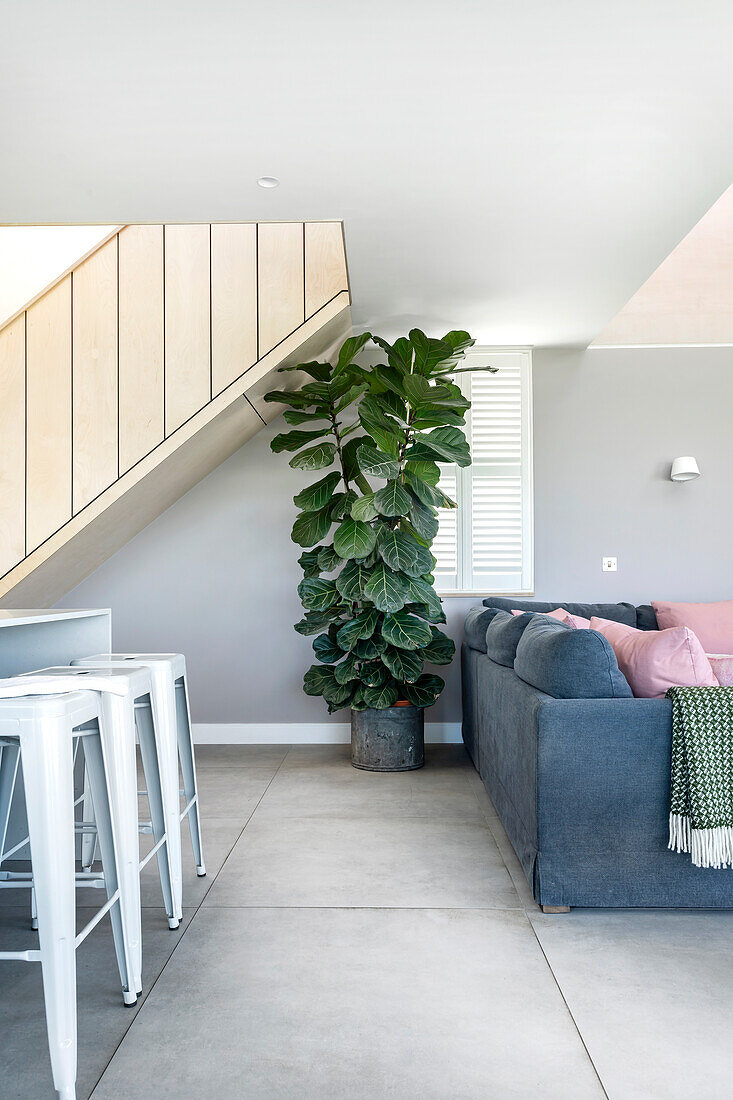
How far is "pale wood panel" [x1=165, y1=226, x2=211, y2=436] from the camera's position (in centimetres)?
379

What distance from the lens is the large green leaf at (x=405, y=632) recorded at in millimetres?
3990

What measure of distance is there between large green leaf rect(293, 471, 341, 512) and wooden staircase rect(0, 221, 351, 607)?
2.03 ft

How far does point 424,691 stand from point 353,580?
69 centimetres

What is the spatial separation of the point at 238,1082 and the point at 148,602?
3642 millimetres

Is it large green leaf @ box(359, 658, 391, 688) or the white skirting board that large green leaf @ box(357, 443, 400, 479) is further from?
the white skirting board

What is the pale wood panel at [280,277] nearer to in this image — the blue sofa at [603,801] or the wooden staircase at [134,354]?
the wooden staircase at [134,354]

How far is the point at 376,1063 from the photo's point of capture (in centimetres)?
164

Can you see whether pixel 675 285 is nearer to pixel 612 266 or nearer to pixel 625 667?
pixel 612 266

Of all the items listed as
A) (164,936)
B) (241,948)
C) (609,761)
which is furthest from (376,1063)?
(609,761)

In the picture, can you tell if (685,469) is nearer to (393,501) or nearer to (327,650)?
(393,501)

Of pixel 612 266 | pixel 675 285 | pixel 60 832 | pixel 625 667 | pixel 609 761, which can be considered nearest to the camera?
pixel 60 832

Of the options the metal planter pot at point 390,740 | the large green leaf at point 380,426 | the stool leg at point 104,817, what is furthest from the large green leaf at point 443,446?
the stool leg at point 104,817

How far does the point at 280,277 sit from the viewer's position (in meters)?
3.87

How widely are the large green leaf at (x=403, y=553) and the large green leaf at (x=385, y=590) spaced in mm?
57
